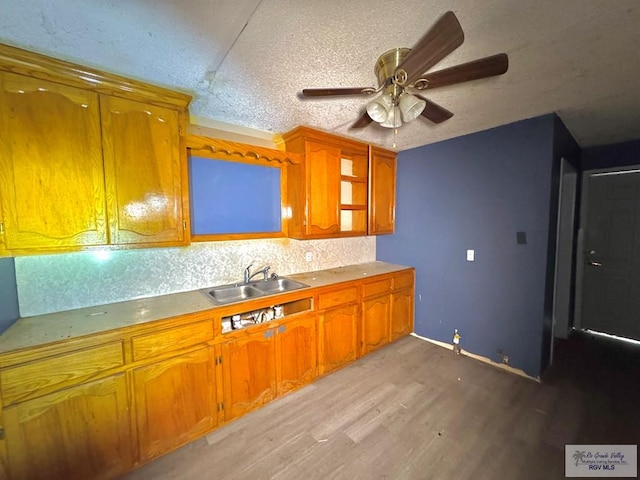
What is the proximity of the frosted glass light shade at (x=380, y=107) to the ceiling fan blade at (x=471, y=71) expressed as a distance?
21cm

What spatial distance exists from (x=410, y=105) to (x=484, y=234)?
5.83ft

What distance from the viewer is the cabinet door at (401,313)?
2816mm

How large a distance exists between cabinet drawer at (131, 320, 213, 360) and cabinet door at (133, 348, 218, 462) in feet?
0.24

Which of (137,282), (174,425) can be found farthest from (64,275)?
(174,425)

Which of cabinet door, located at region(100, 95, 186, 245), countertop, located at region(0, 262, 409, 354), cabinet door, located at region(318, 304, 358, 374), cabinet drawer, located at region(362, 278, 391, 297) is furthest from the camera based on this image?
cabinet drawer, located at region(362, 278, 391, 297)

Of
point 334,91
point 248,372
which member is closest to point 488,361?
point 248,372

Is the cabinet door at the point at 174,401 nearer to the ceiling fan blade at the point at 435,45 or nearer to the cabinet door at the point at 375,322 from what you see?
the cabinet door at the point at 375,322

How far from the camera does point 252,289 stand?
7.24 feet

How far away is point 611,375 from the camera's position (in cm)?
219

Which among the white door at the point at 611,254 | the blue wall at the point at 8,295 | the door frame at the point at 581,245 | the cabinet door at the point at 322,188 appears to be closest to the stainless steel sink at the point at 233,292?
the cabinet door at the point at 322,188

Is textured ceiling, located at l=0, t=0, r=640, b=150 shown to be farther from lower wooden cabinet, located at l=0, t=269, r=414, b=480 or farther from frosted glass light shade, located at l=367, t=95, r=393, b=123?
lower wooden cabinet, located at l=0, t=269, r=414, b=480

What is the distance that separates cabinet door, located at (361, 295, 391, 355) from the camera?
8.32 feet

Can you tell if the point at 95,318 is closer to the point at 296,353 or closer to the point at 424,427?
the point at 296,353

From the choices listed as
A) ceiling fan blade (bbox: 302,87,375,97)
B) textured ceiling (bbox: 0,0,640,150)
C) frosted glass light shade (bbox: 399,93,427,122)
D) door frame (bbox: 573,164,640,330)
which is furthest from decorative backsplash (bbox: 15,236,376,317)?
door frame (bbox: 573,164,640,330)
